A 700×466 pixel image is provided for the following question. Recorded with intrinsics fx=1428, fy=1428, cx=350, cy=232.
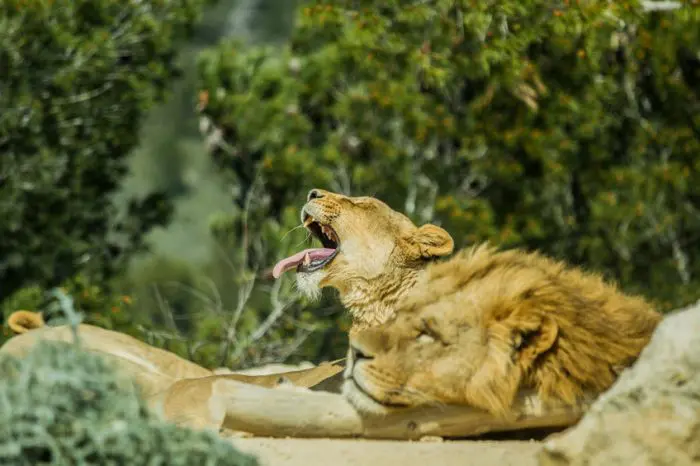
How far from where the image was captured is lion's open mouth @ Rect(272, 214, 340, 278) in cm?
780

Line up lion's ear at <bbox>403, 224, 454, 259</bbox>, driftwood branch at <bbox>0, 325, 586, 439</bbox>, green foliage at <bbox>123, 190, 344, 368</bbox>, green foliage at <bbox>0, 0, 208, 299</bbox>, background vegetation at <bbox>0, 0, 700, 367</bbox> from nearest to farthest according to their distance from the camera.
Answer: driftwood branch at <bbox>0, 325, 586, 439</bbox> < lion's ear at <bbox>403, 224, 454, 259</bbox> < green foliage at <bbox>123, 190, 344, 368</bbox> < green foliage at <bbox>0, 0, 208, 299</bbox> < background vegetation at <bbox>0, 0, 700, 367</bbox>

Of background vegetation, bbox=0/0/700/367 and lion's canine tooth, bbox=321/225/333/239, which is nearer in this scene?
lion's canine tooth, bbox=321/225/333/239

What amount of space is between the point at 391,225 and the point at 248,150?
13.7 metres

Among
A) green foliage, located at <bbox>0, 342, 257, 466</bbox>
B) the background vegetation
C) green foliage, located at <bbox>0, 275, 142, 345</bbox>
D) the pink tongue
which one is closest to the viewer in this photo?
green foliage, located at <bbox>0, 342, 257, 466</bbox>

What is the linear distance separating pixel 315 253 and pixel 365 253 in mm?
→ 428

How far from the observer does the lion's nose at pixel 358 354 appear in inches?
206

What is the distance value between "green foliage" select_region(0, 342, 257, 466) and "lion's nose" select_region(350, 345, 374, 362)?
110 centimetres

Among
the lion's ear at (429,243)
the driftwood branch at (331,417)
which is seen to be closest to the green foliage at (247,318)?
the lion's ear at (429,243)

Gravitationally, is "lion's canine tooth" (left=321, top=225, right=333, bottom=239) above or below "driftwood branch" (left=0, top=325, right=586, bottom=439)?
below

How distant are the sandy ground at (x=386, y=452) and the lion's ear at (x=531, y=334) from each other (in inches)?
13.6

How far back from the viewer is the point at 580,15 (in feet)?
39.0

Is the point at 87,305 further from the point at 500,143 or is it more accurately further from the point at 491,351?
the point at 491,351

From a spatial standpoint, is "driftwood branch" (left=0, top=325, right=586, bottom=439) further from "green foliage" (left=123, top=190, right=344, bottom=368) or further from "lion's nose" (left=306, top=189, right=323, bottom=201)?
"green foliage" (left=123, top=190, right=344, bottom=368)

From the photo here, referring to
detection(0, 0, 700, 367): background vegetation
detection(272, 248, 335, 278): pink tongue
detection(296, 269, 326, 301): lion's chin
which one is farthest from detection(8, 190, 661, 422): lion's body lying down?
detection(0, 0, 700, 367): background vegetation
